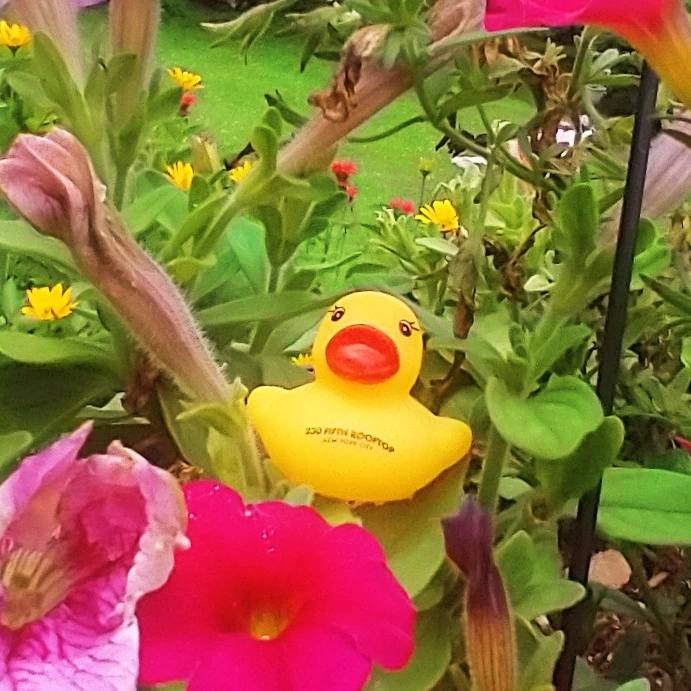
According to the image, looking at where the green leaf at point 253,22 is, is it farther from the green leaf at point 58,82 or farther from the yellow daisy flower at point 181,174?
the yellow daisy flower at point 181,174

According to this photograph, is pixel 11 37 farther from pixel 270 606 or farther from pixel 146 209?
pixel 270 606

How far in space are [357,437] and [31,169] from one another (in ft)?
0.41

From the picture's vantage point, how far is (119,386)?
1.49 ft

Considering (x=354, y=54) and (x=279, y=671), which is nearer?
(x=279, y=671)

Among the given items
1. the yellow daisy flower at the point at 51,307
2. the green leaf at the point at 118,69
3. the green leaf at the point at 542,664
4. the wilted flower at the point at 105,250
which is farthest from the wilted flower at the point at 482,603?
the yellow daisy flower at the point at 51,307

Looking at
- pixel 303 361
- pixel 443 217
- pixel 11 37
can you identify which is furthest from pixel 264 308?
pixel 11 37

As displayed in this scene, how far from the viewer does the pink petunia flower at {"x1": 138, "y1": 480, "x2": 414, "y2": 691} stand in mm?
293

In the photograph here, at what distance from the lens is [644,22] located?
316 millimetres

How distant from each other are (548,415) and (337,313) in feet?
0.24

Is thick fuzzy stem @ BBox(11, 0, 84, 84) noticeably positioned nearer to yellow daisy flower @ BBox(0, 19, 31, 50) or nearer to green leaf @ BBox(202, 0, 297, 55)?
green leaf @ BBox(202, 0, 297, 55)

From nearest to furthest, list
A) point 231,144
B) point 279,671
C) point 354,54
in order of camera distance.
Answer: point 279,671 < point 354,54 < point 231,144

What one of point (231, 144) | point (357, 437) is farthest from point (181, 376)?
point (231, 144)

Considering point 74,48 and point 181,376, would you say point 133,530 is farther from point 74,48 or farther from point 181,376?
point 74,48

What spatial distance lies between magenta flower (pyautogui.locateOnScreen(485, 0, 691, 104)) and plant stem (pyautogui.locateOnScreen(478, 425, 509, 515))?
4.8 inches
